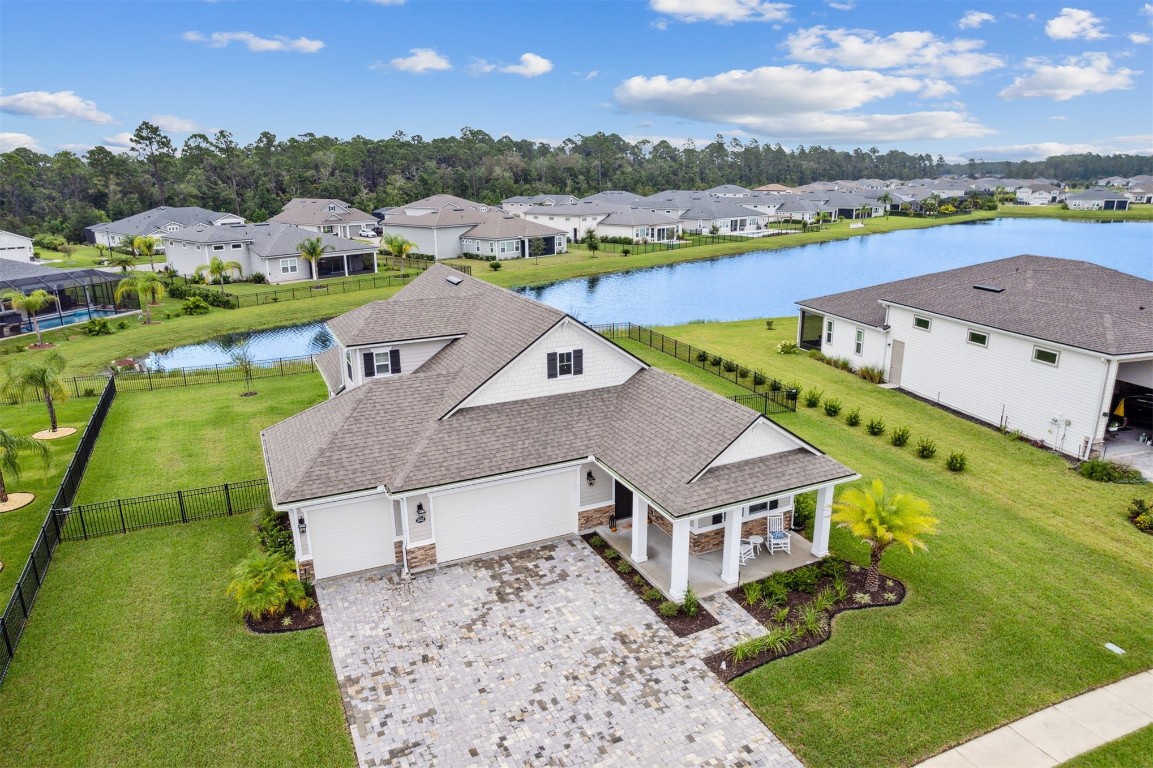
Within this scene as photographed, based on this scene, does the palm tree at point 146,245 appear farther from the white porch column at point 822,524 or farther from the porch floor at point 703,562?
the white porch column at point 822,524

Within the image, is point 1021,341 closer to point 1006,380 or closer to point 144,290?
point 1006,380

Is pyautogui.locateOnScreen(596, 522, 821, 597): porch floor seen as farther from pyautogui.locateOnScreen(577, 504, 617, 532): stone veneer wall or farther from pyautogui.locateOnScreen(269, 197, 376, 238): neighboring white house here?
pyautogui.locateOnScreen(269, 197, 376, 238): neighboring white house

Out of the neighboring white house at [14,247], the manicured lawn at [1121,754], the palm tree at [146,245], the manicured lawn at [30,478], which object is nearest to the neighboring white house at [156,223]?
the palm tree at [146,245]

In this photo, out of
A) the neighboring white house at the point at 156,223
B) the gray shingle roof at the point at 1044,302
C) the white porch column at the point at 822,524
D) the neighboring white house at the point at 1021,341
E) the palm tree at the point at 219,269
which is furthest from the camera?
the neighboring white house at the point at 156,223

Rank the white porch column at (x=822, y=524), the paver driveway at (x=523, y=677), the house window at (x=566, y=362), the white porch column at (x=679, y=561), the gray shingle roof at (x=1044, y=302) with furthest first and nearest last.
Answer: the gray shingle roof at (x=1044, y=302) → the house window at (x=566, y=362) → the white porch column at (x=822, y=524) → the white porch column at (x=679, y=561) → the paver driveway at (x=523, y=677)

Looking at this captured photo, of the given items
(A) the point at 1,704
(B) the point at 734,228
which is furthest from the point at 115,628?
(B) the point at 734,228

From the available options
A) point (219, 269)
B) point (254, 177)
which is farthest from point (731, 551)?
point (254, 177)
